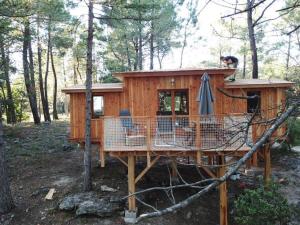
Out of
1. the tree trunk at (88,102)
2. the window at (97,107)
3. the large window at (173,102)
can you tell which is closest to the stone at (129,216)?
the tree trunk at (88,102)

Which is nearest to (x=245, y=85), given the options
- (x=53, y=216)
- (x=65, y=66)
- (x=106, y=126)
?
(x=106, y=126)

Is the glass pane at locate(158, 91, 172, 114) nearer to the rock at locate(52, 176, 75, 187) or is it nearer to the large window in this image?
the large window

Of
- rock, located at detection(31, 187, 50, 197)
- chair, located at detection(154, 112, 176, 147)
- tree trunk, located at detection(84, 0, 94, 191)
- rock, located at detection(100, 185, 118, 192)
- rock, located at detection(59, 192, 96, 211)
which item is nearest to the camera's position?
chair, located at detection(154, 112, 176, 147)

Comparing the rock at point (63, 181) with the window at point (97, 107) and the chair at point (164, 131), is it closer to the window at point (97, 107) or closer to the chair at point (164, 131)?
the window at point (97, 107)

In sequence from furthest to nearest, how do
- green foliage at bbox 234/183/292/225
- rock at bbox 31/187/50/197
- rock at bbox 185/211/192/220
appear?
1. rock at bbox 31/187/50/197
2. rock at bbox 185/211/192/220
3. green foliage at bbox 234/183/292/225

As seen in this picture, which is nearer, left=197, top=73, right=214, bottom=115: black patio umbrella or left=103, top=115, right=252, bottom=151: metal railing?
left=103, top=115, right=252, bottom=151: metal railing

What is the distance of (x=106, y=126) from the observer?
9.43 metres

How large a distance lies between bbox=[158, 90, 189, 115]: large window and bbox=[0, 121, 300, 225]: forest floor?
112 inches

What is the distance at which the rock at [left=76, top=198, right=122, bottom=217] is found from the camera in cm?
936

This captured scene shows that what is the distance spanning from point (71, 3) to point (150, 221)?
7.48m

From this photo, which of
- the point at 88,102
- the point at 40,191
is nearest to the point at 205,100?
the point at 88,102

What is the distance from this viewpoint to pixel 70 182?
11484mm

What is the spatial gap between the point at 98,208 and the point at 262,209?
4812 mm

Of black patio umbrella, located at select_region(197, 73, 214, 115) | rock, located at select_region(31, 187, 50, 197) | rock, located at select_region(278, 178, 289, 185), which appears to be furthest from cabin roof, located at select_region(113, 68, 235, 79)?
rock, located at select_region(278, 178, 289, 185)
